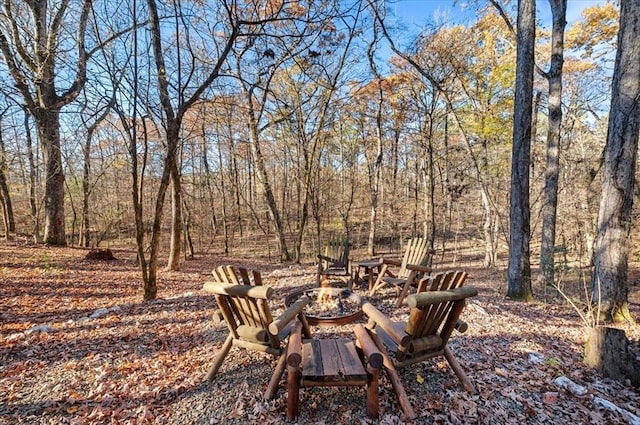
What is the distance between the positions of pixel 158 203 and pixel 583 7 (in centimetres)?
1210

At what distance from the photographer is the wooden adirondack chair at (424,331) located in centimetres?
216

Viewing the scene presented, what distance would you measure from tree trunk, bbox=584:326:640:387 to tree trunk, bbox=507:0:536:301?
2451mm

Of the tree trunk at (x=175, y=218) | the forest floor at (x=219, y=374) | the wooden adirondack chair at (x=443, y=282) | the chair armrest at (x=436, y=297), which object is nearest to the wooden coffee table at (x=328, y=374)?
the forest floor at (x=219, y=374)

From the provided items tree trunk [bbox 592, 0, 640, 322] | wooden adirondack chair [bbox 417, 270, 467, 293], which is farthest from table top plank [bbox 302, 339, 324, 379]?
tree trunk [bbox 592, 0, 640, 322]

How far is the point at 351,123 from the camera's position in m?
14.0

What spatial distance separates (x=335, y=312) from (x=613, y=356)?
110 inches

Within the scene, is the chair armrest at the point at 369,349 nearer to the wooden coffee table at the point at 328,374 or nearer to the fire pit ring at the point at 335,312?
the wooden coffee table at the point at 328,374

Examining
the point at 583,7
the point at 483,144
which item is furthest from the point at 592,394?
the point at 583,7

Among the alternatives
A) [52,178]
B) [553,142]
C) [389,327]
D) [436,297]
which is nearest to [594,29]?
[553,142]

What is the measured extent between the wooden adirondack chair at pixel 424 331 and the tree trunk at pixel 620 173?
2578 millimetres

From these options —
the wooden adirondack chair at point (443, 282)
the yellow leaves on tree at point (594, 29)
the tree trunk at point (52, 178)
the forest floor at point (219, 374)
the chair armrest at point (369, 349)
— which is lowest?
the forest floor at point (219, 374)

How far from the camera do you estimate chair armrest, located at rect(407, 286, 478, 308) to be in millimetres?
2092

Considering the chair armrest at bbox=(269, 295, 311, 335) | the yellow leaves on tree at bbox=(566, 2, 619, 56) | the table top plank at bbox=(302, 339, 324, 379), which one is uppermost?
the yellow leaves on tree at bbox=(566, 2, 619, 56)

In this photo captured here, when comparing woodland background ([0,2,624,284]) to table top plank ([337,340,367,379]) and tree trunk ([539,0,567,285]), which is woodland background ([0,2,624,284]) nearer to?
tree trunk ([539,0,567,285])
